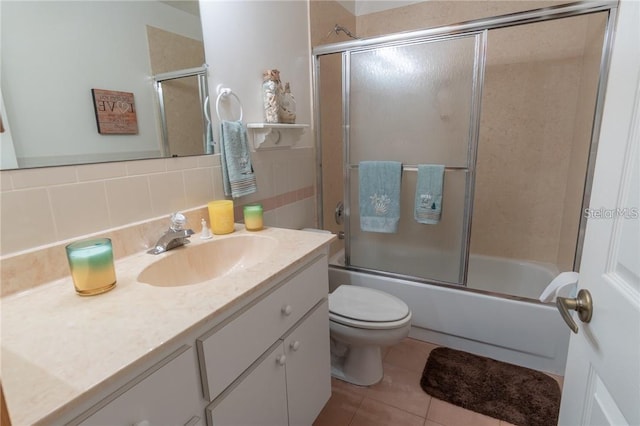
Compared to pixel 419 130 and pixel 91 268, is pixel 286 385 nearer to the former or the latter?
pixel 91 268

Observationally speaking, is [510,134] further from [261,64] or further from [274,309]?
[274,309]

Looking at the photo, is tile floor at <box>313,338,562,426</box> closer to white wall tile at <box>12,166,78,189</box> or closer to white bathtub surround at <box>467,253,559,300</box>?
white bathtub surround at <box>467,253,559,300</box>

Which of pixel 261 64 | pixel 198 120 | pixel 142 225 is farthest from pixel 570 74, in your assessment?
pixel 142 225

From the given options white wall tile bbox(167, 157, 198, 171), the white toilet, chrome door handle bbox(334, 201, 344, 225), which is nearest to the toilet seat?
the white toilet

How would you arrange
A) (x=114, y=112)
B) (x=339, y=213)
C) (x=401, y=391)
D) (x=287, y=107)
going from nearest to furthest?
1. (x=114, y=112)
2. (x=401, y=391)
3. (x=287, y=107)
4. (x=339, y=213)

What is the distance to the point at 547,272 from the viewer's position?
2207 mm

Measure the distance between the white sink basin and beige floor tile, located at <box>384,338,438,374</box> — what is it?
1.12 m

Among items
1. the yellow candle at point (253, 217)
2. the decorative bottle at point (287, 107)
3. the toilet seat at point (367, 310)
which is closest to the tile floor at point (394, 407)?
the toilet seat at point (367, 310)

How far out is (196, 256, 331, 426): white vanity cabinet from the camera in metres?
0.80

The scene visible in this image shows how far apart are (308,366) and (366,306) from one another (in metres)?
0.54

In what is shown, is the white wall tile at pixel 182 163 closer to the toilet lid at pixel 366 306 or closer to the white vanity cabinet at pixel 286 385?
the white vanity cabinet at pixel 286 385

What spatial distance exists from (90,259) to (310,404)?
3.02 ft

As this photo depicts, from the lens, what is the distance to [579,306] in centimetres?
69

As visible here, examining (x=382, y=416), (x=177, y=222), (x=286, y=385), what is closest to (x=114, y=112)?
(x=177, y=222)
